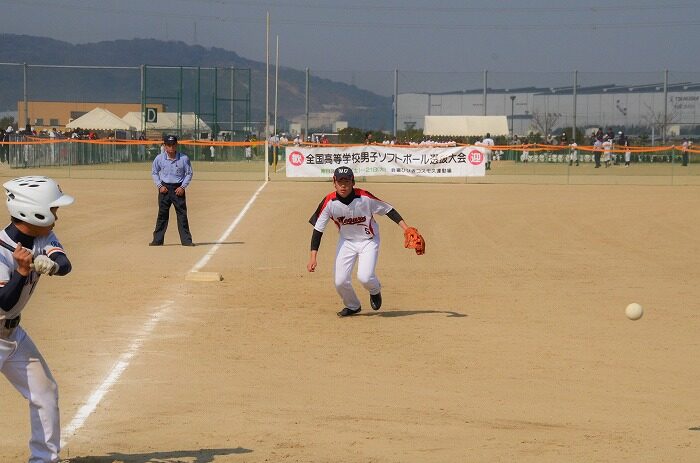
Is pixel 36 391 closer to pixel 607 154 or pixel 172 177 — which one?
pixel 172 177

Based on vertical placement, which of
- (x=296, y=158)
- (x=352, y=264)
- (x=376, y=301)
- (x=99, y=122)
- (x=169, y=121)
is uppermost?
(x=169, y=121)

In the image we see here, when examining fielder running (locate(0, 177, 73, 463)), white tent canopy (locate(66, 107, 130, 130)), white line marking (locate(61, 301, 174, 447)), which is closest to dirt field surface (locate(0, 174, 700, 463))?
white line marking (locate(61, 301, 174, 447))

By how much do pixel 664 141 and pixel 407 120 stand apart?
122 ft

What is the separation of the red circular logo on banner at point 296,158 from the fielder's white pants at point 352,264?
28.6 m

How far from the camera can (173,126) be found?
72.9 m

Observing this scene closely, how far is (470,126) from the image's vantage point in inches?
2753

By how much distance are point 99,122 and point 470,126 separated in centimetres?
2219

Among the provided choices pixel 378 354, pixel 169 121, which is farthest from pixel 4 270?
pixel 169 121

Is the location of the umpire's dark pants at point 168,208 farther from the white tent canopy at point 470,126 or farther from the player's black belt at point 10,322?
the white tent canopy at point 470,126

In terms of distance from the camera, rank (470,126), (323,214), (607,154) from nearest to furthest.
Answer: (323,214), (607,154), (470,126)

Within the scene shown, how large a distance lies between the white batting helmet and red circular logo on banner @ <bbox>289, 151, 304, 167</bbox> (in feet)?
115

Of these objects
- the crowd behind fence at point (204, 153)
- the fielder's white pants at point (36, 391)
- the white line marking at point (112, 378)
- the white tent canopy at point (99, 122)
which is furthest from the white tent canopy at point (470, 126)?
the fielder's white pants at point (36, 391)

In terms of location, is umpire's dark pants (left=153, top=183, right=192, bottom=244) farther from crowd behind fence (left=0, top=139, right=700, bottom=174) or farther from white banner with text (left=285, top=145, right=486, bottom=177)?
crowd behind fence (left=0, top=139, right=700, bottom=174)

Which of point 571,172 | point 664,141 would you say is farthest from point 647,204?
point 664,141
